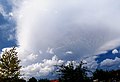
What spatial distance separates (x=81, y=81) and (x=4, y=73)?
11.0 meters

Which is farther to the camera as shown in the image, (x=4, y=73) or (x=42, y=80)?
(x=42, y=80)

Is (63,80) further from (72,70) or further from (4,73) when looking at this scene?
(4,73)

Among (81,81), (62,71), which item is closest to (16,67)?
(62,71)

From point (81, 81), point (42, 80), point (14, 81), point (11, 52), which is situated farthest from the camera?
point (42, 80)

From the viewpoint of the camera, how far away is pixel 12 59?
39781mm

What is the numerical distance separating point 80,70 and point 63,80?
2.51 m

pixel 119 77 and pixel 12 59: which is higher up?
pixel 12 59

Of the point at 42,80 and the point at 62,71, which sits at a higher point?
the point at 42,80

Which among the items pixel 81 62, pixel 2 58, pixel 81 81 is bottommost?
pixel 81 81

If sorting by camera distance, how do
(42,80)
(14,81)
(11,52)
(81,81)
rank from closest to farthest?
(81,81)
(14,81)
(11,52)
(42,80)

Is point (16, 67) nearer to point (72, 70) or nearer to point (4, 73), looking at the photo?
point (4, 73)

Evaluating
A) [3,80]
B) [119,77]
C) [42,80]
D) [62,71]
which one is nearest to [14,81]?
[3,80]

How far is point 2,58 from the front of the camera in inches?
1565

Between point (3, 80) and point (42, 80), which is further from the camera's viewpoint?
point (42, 80)
